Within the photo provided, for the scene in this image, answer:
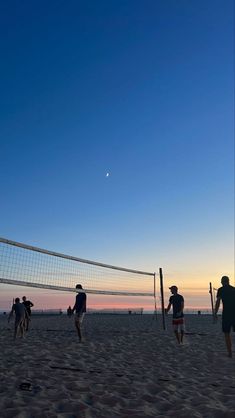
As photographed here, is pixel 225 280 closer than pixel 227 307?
No

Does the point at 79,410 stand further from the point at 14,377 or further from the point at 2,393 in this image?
the point at 14,377

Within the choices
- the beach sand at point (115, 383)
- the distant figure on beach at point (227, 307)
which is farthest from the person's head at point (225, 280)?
the beach sand at point (115, 383)

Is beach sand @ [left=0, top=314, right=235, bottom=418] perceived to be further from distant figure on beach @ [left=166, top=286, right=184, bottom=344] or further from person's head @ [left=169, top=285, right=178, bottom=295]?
person's head @ [left=169, top=285, right=178, bottom=295]

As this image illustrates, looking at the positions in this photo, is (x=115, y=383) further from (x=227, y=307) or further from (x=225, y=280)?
(x=225, y=280)

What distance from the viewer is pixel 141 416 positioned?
3.87 metres

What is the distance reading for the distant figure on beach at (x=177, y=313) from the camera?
A: 10195 millimetres

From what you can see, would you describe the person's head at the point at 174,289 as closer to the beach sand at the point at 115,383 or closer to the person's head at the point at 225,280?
the beach sand at the point at 115,383

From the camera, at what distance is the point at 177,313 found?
404 inches

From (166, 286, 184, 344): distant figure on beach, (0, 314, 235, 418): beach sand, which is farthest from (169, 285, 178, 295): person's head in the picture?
(0, 314, 235, 418): beach sand

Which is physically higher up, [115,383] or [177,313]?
[177,313]

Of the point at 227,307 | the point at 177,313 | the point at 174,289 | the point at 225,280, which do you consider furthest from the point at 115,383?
the point at 174,289

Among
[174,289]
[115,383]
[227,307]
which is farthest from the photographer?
[174,289]

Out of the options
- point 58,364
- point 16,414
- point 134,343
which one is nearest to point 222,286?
point 134,343

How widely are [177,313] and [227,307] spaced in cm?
237
